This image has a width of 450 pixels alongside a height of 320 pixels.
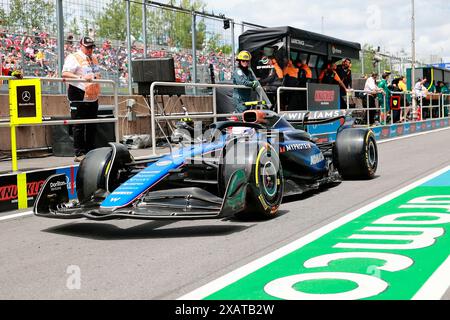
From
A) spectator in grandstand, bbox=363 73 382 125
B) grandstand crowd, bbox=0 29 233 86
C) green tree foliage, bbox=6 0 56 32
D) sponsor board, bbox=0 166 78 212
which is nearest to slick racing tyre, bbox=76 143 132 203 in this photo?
sponsor board, bbox=0 166 78 212

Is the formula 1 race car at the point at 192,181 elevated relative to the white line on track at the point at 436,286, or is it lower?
elevated

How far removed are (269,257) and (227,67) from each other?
14.3 metres

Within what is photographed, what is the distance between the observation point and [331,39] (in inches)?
720

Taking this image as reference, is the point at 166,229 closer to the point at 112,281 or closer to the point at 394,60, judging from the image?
the point at 112,281

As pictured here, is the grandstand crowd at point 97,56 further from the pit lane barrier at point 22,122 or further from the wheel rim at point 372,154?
the wheel rim at point 372,154

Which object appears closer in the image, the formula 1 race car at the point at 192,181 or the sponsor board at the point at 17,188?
the formula 1 race car at the point at 192,181

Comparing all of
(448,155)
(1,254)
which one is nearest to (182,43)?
(448,155)

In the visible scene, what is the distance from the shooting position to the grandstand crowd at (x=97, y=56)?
12659mm

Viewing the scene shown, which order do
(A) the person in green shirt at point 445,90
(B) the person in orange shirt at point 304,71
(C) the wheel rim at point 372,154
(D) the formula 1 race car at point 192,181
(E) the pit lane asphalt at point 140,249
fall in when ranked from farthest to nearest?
(A) the person in green shirt at point 445,90 → (B) the person in orange shirt at point 304,71 → (C) the wheel rim at point 372,154 → (D) the formula 1 race car at point 192,181 → (E) the pit lane asphalt at point 140,249

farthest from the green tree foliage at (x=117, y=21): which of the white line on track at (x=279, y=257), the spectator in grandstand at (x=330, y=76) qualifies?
the white line on track at (x=279, y=257)

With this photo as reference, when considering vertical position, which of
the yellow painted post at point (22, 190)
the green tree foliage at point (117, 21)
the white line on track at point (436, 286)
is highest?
the green tree foliage at point (117, 21)

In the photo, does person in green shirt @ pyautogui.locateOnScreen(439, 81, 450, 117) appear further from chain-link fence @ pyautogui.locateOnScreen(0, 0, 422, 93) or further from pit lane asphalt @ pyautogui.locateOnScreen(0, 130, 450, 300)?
pit lane asphalt @ pyautogui.locateOnScreen(0, 130, 450, 300)

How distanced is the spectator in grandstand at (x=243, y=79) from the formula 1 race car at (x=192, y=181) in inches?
159

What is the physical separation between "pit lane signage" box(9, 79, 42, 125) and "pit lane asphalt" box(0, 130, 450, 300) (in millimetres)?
1496
